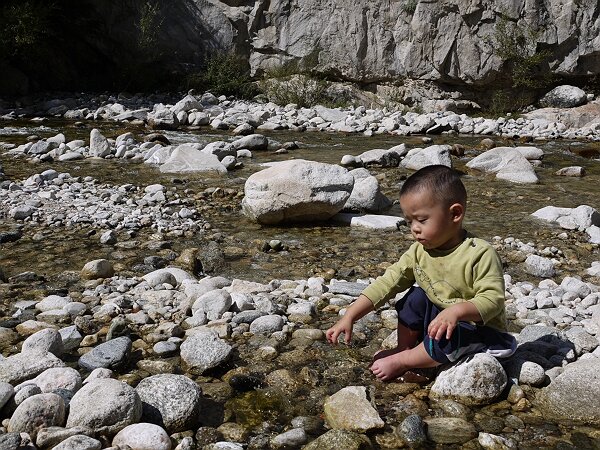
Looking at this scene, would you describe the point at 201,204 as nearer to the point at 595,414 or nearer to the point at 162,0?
the point at 595,414

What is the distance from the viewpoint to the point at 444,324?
2.35 m

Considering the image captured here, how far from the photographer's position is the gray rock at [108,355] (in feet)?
8.91

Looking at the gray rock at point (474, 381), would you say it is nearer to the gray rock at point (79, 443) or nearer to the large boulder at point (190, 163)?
the gray rock at point (79, 443)

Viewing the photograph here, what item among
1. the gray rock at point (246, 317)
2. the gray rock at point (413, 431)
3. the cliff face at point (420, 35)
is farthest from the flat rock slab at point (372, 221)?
the cliff face at point (420, 35)

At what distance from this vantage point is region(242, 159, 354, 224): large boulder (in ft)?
18.1

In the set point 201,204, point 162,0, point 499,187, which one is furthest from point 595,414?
point 162,0

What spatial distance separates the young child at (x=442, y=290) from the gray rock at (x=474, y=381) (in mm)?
75

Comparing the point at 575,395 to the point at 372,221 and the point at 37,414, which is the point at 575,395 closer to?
the point at 37,414

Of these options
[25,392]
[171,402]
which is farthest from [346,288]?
[25,392]

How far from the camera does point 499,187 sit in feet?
24.4

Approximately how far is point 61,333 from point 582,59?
19.0m

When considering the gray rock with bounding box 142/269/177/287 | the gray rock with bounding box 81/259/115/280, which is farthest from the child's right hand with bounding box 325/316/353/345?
the gray rock with bounding box 81/259/115/280

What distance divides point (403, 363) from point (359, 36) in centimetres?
1804

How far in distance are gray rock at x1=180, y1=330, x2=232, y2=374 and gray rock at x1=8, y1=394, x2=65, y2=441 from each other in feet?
2.17
